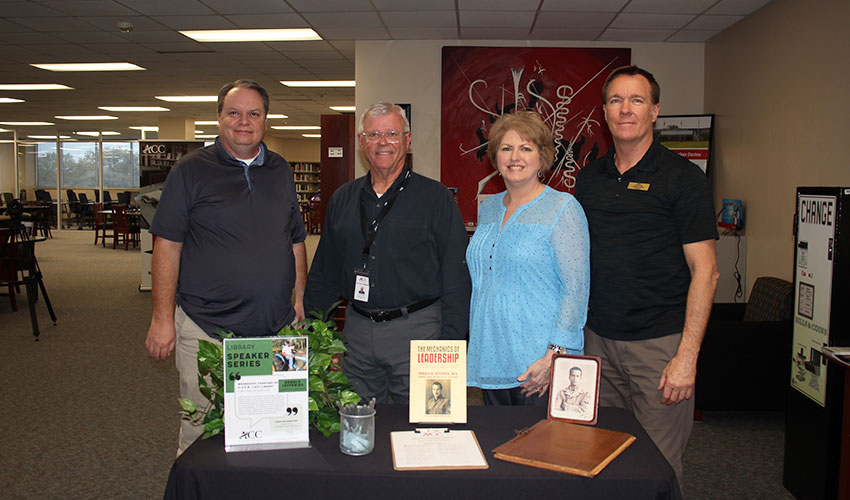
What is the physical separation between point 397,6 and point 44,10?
3496 mm

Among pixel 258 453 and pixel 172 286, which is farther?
pixel 172 286

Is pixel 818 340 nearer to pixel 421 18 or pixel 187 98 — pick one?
pixel 421 18

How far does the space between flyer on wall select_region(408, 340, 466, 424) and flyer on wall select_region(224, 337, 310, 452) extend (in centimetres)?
30

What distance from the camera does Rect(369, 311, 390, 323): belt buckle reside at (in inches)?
90.4

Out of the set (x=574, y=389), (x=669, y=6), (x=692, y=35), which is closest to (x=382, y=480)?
(x=574, y=389)

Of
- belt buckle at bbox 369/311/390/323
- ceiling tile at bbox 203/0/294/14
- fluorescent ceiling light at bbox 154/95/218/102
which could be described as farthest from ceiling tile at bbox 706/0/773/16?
fluorescent ceiling light at bbox 154/95/218/102

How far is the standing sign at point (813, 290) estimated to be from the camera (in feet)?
9.36

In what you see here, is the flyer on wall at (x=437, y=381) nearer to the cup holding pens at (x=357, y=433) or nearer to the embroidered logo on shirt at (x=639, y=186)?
the cup holding pens at (x=357, y=433)

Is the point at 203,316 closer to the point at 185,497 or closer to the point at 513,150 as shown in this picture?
the point at 185,497

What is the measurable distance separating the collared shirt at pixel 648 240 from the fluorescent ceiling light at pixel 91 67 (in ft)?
28.9

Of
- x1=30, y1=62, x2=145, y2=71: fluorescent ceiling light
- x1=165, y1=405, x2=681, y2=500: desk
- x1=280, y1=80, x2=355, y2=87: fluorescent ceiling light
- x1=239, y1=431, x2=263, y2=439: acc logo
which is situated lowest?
x1=165, y1=405, x2=681, y2=500: desk

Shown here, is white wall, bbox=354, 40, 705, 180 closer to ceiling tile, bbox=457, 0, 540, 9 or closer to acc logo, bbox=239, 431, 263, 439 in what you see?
ceiling tile, bbox=457, 0, 540, 9

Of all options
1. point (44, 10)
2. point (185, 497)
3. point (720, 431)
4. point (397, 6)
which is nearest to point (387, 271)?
point (185, 497)

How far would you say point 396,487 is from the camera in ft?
4.83
